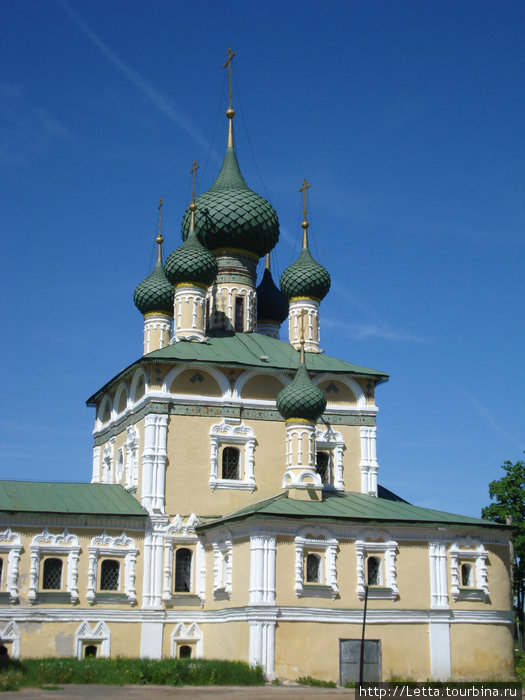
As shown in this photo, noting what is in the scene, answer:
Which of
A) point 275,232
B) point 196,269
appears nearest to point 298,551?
point 196,269

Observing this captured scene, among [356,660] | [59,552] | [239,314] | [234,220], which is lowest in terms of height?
[356,660]

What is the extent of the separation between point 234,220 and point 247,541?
874 cm

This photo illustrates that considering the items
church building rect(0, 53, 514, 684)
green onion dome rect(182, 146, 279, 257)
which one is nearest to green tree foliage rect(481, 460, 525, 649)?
church building rect(0, 53, 514, 684)

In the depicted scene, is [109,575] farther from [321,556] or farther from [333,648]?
[333,648]

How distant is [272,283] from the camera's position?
26.2 meters

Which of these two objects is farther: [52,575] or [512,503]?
[512,503]

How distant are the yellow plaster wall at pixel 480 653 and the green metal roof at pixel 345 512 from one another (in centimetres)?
198

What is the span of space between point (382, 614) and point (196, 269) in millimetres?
8751

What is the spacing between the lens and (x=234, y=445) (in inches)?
832

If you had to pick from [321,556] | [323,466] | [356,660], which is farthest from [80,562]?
[323,466]

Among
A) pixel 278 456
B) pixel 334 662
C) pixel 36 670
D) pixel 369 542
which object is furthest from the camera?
pixel 278 456

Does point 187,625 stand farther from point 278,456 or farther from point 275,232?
point 275,232

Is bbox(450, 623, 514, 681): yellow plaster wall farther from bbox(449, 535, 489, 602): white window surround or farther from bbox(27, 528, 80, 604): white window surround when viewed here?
bbox(27, 528, 80, 604): white window surround

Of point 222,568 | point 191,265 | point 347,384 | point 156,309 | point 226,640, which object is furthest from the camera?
point 156,309
